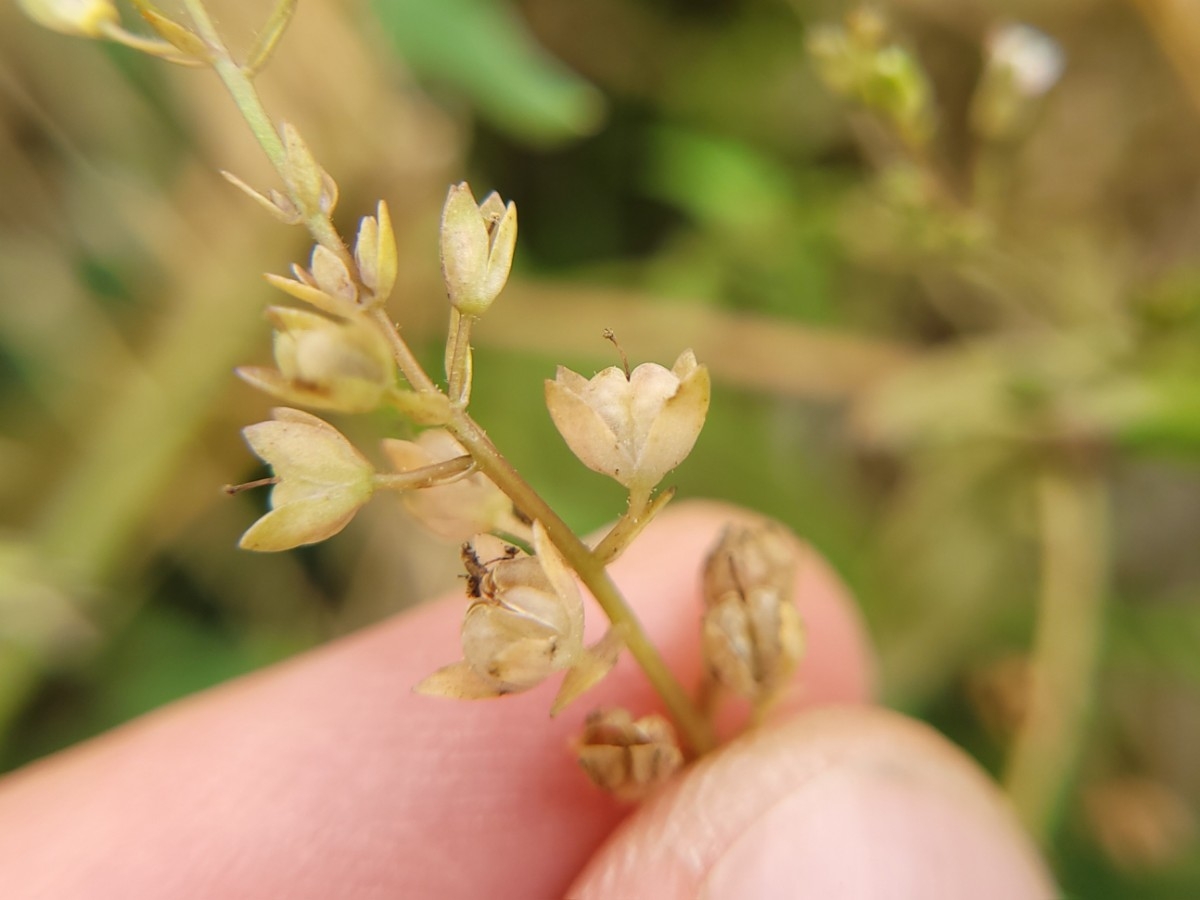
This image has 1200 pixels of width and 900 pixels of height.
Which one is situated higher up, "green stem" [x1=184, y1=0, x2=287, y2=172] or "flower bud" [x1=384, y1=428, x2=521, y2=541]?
"green stem" [x1=184, y1=0, x2=287, y2=172]

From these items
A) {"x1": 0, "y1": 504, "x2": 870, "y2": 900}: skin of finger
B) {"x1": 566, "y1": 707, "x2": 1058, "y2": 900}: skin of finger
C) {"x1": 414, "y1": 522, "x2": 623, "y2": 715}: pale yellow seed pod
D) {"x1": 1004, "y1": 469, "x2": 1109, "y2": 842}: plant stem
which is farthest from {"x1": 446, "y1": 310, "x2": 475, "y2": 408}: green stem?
{"x1": 1004, "y1": 469, "x2": 1109, "y2": 842}: plant stem

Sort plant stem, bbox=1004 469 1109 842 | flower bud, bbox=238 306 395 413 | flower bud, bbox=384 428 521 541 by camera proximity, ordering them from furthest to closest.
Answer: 1. plant stem, bbox=1004 469 1109 842
2. flower bud, bbox=384 428 521 541
3. flower bud, bbox=238 306 395 413

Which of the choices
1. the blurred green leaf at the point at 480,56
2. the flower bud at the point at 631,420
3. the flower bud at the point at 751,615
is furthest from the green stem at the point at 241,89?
the blurred green leaf at the point at 480,56

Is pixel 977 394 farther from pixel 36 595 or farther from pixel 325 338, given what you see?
pixel 36 595

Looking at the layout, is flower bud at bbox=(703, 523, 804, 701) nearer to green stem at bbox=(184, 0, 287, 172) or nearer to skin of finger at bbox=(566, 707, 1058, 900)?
skin of finger at bbox=(566, 707, 1058, 900)

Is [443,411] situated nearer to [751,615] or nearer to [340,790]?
[751,615]

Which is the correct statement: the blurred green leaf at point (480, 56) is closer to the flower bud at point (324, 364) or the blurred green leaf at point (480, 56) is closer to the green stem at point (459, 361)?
the green stem at point (459, 361)

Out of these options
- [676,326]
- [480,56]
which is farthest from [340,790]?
[480,56]
